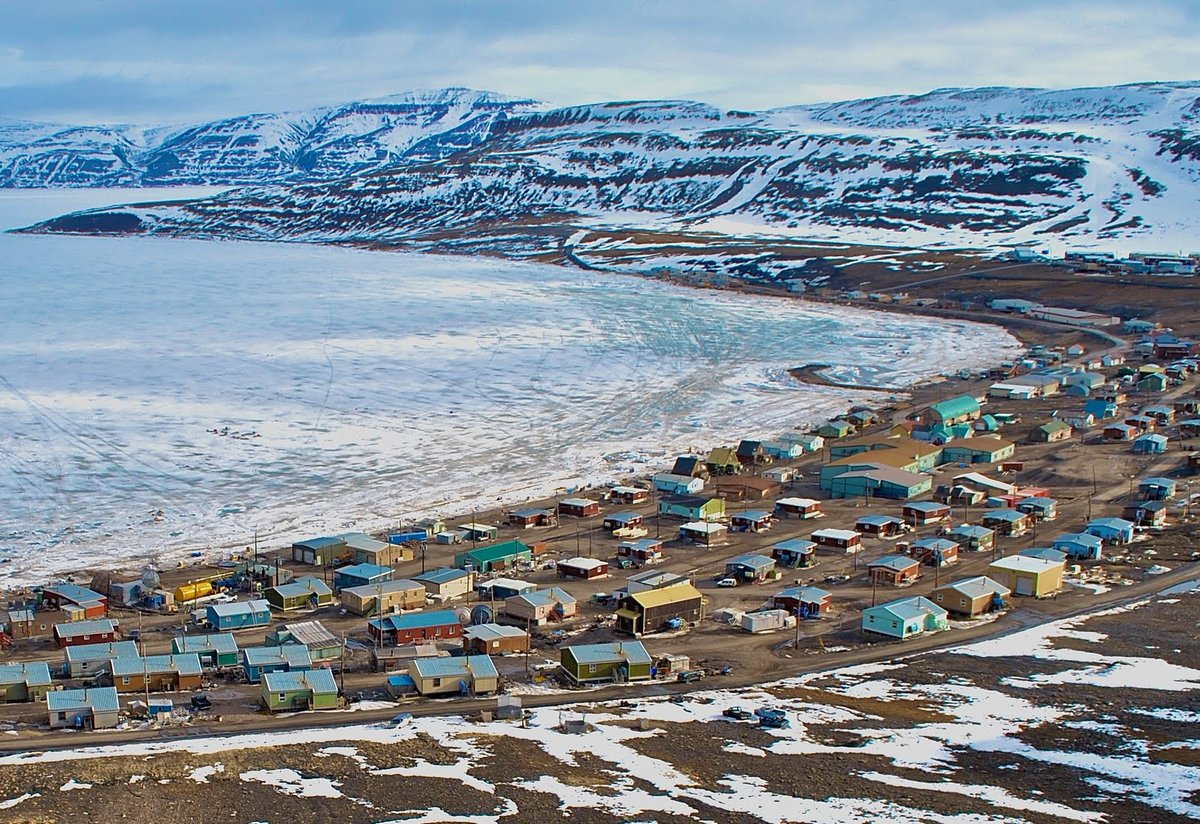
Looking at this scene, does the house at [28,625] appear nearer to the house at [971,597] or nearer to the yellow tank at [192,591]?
the yellow tank at [192,591]

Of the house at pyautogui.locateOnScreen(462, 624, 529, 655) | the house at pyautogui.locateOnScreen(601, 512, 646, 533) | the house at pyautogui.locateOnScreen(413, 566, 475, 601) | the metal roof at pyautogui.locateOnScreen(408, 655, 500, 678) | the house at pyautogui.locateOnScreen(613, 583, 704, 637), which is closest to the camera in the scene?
the metal roof at pyautogui.locateOnScreen(408, 655, 500, 678)

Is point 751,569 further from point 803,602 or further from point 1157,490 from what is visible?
point 1157,490

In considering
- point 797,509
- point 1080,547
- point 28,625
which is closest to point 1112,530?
point 1080,547

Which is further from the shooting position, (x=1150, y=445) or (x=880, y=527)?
(x=1150, y=445)

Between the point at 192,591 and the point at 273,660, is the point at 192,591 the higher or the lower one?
the higher one

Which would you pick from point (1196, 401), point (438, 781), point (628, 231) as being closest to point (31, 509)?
point (438, 781)

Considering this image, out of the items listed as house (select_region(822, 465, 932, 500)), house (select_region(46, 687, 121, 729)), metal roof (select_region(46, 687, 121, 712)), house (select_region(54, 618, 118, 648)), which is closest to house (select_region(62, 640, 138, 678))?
house (select_region(54, 618, 118, 648))

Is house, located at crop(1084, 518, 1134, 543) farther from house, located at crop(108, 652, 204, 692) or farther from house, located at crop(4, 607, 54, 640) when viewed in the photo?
house, located at crop(4, 607, 54, 640)
